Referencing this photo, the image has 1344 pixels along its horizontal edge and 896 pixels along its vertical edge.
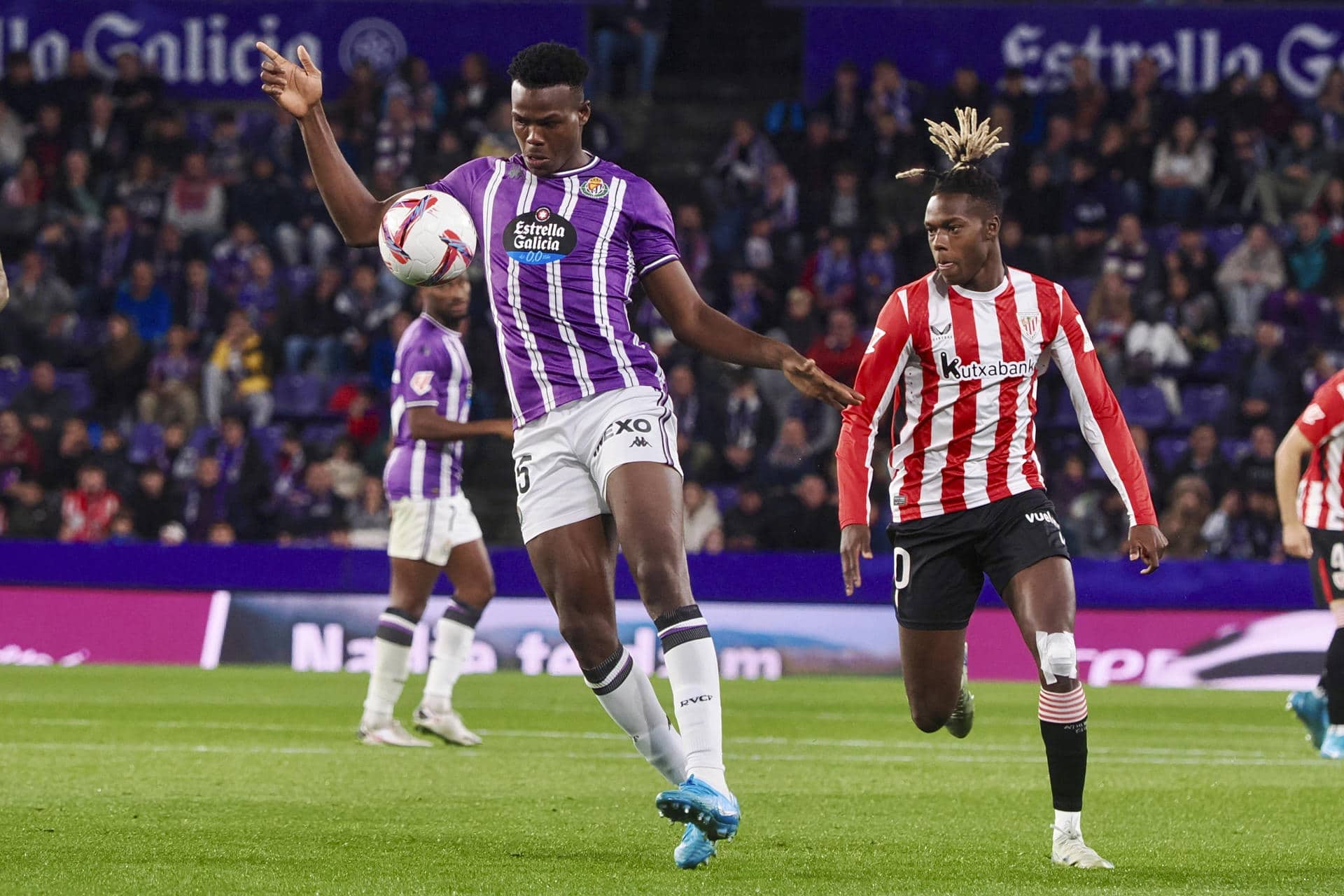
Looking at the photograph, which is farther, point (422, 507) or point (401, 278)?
point (422, 507)

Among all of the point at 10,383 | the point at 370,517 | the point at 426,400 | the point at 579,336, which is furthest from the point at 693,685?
the point at 10,383

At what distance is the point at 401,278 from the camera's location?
20.2 feet

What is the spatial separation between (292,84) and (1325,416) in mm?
5540

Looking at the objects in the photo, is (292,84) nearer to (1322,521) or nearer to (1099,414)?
(1099,414)

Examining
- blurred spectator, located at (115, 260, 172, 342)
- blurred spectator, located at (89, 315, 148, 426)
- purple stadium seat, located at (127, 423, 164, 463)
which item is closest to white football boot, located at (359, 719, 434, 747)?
purple stadium seat, located at (127, 423, 164, 463)

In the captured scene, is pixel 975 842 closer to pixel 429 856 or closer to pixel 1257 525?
pixel 429 856

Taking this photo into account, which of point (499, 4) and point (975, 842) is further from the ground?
point (499, 4)

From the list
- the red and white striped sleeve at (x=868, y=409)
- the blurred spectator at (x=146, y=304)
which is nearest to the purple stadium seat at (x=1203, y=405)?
the blurred spectator at (x=146, y=304)

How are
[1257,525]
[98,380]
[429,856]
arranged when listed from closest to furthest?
[429,856]
[1257,525]
[98,380]

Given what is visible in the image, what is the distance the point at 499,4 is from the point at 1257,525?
1016 centimetres

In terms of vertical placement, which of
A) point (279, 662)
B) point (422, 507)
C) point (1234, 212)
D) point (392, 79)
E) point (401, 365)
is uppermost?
point (392, 79)

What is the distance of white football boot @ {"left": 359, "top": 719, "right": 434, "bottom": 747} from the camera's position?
32.6 ft

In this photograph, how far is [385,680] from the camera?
395 inches

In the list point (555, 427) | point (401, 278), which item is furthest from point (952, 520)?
point (401, 278)
